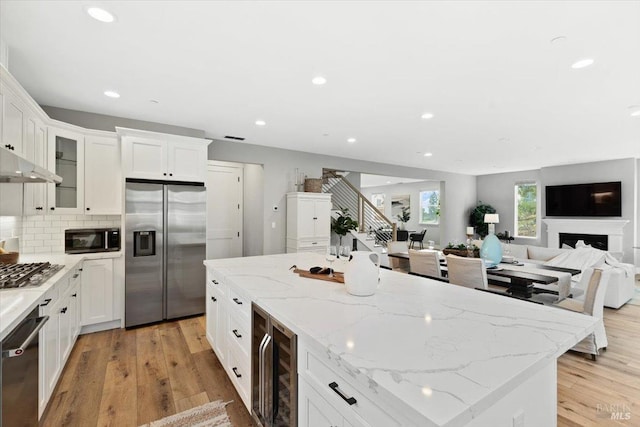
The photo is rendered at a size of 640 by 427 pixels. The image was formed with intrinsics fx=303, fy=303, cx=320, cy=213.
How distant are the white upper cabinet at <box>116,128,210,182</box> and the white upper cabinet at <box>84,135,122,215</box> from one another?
211mm

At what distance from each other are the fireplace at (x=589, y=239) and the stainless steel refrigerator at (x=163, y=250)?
880cm

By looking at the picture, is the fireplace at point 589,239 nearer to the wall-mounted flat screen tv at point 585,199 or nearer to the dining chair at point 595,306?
the wall-mounted flat screen tv at point 585,199

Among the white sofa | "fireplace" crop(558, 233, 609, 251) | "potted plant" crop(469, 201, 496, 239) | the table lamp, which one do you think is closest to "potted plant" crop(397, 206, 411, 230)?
"potted plant" crop(469, 201, 496, 239)

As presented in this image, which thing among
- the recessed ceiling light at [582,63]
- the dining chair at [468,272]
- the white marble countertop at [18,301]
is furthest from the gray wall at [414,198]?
the white marble countertop at [18,301]

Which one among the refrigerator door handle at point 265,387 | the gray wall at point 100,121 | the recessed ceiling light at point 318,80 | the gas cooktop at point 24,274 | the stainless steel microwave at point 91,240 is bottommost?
the refrigerator door handle at point 265,387

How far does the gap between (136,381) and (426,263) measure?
135 inches

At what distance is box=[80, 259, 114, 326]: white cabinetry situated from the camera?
3482mm

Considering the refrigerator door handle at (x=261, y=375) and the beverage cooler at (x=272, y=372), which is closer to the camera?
the beverage cooler at (x=272, y=372)

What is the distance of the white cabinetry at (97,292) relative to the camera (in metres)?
3.48

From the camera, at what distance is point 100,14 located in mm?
1946

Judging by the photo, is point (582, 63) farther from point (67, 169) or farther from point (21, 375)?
point (67, 169)

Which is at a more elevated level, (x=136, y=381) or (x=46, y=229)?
(x=46, y=229)

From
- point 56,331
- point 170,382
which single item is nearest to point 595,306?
point 170,382

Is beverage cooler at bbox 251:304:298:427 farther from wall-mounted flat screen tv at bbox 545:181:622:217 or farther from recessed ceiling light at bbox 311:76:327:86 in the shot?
wall-mounted flat screen tv at bbox 545:181:622:217
